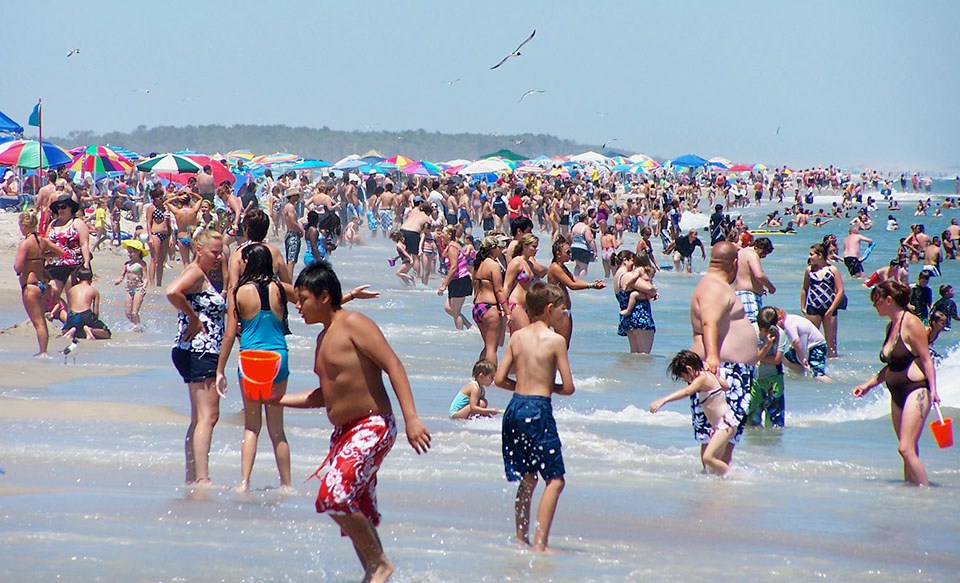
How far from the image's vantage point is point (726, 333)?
6922 mm

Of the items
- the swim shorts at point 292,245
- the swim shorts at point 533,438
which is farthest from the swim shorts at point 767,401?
the swim shorts at point 292,245

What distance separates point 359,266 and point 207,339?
1720 cm

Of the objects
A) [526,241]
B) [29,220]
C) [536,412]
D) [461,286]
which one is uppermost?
[29,220]

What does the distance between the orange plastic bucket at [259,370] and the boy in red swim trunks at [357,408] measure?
1004 millimetres

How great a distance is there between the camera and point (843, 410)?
10148 millimetres

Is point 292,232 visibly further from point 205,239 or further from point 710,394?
point 205,239

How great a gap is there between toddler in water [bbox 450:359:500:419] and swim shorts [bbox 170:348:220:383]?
263cm

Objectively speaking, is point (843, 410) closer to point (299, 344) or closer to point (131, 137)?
point (299, 344)

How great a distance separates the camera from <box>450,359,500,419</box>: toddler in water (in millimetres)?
8164

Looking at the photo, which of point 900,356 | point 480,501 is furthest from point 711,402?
point 480,501

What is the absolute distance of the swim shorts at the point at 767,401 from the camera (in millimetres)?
8945

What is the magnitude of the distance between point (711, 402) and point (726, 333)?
42 centimetres

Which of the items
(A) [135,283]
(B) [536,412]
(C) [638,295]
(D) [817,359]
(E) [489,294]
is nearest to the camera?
(B) [536,412]

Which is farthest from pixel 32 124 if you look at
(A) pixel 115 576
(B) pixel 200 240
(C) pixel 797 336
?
(A) pixel 115 576
